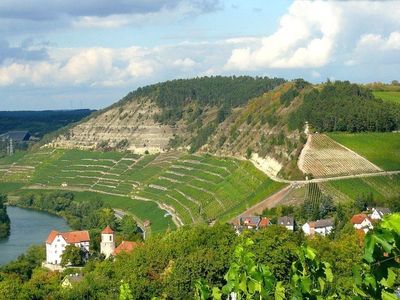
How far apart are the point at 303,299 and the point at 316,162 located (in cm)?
7552

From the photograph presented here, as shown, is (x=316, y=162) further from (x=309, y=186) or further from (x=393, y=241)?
(x=393, y=241)

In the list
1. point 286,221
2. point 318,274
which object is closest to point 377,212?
point 286,221

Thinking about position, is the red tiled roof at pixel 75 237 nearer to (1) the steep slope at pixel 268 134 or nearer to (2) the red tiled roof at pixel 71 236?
(2) the red tiled roof at pixel 71 236

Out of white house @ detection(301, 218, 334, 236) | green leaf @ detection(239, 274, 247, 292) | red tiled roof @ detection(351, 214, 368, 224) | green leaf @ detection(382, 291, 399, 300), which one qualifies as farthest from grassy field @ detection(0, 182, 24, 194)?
green leaf @ detection(382, 291, 399, 300)

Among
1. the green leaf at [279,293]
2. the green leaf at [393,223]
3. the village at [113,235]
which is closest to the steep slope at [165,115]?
the village at [113,235]

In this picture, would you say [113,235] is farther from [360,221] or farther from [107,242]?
[360,221]

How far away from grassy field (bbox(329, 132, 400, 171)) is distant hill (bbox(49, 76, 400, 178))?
6.42 ft

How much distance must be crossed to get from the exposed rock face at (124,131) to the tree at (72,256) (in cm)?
8330

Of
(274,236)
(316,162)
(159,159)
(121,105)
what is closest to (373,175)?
(316,162)

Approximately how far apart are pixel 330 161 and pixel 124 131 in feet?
278

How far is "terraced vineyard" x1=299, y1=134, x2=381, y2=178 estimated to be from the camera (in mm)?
81438

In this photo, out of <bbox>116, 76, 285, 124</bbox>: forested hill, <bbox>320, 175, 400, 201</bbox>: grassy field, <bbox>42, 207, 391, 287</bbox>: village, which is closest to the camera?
<bbox>42, 207, 391, 287</bbox>: village

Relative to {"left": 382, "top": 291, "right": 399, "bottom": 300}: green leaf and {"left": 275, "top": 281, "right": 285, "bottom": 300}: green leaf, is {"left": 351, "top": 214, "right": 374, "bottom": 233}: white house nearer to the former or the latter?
{"left": 275, "top": 281, "right": 285, "bottom": 300}: green leaf

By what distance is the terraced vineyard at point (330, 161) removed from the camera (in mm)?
81438
